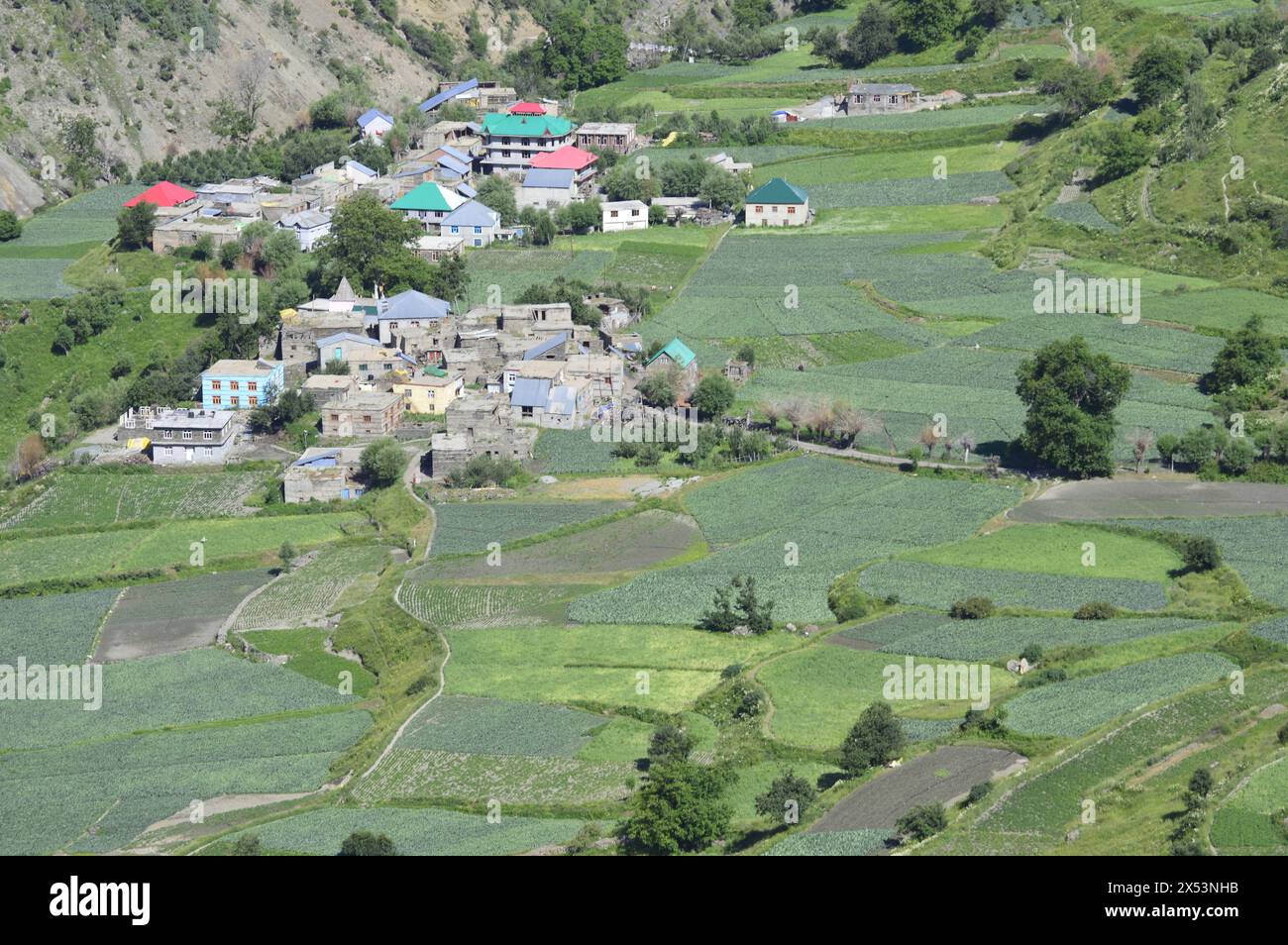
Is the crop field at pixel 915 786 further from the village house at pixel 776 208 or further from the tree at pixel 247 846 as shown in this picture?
Answer: the village house at pixel 776 208

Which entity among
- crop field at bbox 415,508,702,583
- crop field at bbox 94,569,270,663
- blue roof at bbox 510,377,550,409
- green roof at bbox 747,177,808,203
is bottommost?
crop field at bbox 94,569,270,663

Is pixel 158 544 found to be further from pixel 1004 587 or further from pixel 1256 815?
pixel 1256 815

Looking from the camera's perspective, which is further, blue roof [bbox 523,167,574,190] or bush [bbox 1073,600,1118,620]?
blue roof [bbox 523,167,574,190]

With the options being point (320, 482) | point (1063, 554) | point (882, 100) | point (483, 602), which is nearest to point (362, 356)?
point (320, 482)

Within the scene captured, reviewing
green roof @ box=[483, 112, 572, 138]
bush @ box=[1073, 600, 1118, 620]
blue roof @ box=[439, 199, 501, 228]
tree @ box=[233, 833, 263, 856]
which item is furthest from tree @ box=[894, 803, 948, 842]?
green roof @ box=[483, 112, 572, 138]

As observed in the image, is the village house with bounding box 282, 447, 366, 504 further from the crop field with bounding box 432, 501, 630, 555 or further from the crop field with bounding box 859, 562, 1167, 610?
the crop field with bounding box 859, 562, 1167, 610
